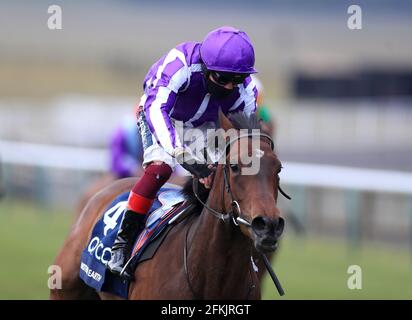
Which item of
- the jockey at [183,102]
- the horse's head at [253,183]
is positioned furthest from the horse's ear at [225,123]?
the jockey at [183,102]

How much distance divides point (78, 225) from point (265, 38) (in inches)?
1447

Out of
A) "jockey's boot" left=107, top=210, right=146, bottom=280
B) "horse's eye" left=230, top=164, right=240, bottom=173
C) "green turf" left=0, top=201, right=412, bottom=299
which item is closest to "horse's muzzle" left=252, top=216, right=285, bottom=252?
"horse's eye" left=230, top=164, right=240, bottom=173

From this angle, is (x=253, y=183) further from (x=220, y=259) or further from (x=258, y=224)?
(x=220, y=259)

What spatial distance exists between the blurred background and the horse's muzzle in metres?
4.01

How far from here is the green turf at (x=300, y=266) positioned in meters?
8.16

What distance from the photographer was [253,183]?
3969mm

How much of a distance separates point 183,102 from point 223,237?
2.80 feet

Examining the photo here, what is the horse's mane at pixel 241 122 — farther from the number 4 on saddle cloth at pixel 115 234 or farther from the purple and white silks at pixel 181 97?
the purple and white silks at pixel 181 97

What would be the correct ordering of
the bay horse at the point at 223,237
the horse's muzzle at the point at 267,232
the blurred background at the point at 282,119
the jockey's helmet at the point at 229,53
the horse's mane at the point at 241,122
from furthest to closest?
the blurred background at the point at 282,119 < the jockey's helmet at the point at 229,53 < the horse's mane at the point at 241,122 < the bay horse at the point at 223,237 < the horse's muzzle at the point at 267,232

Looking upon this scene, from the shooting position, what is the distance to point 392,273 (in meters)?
9.12

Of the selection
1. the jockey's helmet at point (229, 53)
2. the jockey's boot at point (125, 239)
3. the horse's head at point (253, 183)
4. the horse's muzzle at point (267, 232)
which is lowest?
the jockey's boot at point (125, 239)

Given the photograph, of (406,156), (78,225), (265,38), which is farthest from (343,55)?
(78,225)

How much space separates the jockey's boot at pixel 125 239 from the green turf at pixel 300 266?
10.1ft
